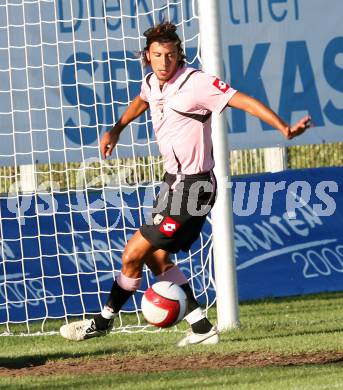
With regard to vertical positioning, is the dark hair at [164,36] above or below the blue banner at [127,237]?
above

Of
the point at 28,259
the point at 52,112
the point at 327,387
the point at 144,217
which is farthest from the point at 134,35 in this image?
the point at 327,387

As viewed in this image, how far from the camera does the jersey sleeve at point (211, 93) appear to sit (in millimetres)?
6930

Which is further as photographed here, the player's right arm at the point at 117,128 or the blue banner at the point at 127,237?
the blue banner at the point at 127,237

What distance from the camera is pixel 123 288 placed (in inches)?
293

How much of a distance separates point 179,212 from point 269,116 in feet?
3.70

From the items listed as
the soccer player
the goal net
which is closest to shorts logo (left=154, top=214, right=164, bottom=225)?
the soccer player

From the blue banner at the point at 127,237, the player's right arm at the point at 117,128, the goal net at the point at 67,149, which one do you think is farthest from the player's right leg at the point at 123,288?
the goal net at the point at 67,149

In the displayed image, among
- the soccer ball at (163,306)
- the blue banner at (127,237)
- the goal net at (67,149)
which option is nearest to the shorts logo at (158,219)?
the soccer ball at (163,306)

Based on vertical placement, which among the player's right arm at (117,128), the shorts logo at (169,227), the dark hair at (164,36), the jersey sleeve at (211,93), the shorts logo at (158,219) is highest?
the dark hair at (164,36)

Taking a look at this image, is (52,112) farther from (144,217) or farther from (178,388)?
(178,388)

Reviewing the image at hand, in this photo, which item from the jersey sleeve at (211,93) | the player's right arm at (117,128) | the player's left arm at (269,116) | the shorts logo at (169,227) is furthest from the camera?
the player's right arm at (117,128)

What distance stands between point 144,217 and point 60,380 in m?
4.15

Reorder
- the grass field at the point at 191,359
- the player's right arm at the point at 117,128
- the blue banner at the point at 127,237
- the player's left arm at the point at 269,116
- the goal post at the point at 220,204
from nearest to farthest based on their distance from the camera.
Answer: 1. the player's left arm at the point at 269,116
2. the grass field at the point at 191,359
3. the player's right arm at the point at 117,128
4. the goal post at the point at 220,204
5. the blue banner at the point at 127,237

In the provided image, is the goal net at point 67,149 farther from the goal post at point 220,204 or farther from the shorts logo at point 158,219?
the shorts logo at point 158,219
